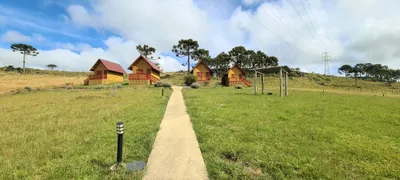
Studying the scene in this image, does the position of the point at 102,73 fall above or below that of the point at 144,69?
below

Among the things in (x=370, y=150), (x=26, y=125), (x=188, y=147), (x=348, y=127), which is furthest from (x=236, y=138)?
(x=26, y=125)

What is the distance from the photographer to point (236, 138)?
6.91 metres

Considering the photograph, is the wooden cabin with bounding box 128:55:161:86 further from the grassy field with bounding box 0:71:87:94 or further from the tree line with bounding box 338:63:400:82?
the tree line with bounding box 338:63:400:82

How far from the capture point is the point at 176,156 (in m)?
5.59

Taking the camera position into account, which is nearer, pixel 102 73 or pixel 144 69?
pixel 144 69

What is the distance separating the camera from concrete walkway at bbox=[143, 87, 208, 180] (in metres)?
4.61

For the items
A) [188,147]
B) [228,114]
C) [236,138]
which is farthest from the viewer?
[228,114]

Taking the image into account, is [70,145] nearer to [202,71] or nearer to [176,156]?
[176,156]

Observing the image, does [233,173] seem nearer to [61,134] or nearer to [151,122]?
[151,122]

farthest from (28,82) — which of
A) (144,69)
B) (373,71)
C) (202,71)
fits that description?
(373,71)

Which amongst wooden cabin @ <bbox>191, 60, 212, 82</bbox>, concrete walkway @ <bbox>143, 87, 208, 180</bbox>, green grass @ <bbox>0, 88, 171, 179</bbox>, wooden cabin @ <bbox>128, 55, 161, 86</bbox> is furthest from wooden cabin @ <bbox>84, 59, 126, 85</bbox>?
concrete walkway @ <bbox>143, 87, 208, 180</bbox>

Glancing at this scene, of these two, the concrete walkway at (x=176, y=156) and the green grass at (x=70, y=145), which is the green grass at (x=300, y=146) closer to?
the concrete walkway at (x=176, y=156)

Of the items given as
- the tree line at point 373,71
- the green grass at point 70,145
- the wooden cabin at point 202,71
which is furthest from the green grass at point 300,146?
the tree line at point 373,71

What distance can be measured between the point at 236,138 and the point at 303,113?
563cm
